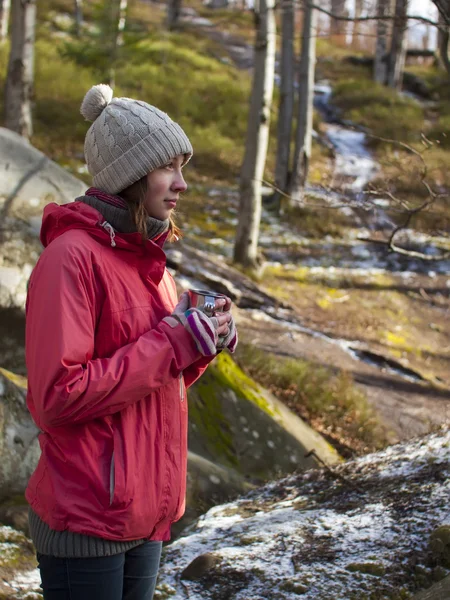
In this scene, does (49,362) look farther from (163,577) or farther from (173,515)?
(163,577)

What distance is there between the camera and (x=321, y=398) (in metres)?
7.25

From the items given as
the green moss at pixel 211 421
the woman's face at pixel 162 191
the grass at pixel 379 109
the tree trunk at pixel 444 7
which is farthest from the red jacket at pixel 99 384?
the grass at pixel 379 109

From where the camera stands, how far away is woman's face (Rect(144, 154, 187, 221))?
6.79ft

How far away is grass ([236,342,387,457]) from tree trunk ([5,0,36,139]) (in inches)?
326

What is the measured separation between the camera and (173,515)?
2.06 metres

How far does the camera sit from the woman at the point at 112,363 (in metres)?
1.79

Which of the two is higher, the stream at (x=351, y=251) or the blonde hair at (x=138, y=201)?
the blonde hair at (x=138, y=201)

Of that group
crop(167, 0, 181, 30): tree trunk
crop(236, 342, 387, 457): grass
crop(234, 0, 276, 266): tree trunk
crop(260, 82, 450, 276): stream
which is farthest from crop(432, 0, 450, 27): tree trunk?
crop(167, 0, 181, 30): tree trunk

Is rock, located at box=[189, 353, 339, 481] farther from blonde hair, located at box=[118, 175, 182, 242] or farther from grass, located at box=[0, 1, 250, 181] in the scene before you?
grass, located at box=[0, 1, 250, 181]

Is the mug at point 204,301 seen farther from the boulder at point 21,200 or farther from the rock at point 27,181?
the rock at point 27,181

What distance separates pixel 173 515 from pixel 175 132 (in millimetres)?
1202

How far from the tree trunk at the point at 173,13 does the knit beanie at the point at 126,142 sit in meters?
28.6

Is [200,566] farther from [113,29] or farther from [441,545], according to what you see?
[113,29]

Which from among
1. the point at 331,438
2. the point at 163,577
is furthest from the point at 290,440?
the point at 163,577
